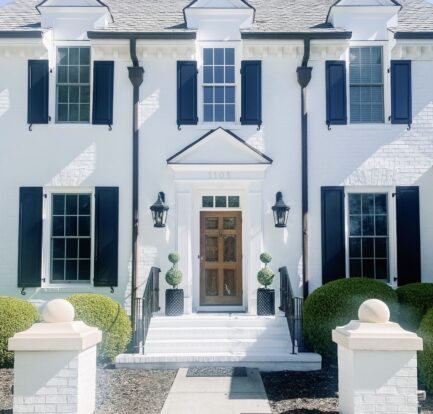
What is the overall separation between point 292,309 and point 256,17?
6850 millimetres

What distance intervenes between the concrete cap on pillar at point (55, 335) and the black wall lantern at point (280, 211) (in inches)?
212

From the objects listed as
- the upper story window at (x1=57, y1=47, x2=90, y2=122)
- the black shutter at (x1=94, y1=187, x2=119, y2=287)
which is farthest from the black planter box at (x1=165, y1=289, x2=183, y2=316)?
the upper story window at (x1=57, y1=47, x2=90, y2=122)

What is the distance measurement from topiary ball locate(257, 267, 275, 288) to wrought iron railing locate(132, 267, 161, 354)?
2.07 m

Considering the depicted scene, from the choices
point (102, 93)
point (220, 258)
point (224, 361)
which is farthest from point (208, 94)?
point (224, 361)

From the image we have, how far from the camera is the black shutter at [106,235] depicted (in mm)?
10414

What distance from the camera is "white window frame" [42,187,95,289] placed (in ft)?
34.4

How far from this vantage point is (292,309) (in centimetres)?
919

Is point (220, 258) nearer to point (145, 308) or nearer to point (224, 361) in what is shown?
point (145, 308)

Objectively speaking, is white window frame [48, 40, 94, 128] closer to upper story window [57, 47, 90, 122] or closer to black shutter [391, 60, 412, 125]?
upper story window [57, 47, 90, 122]

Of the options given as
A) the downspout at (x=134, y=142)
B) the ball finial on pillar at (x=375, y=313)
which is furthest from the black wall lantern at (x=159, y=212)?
the ball finial on pillar at (x=375, y=313)

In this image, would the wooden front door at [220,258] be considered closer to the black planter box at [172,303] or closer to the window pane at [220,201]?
the window pane at [220,201]

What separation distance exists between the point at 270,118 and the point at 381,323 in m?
6.10

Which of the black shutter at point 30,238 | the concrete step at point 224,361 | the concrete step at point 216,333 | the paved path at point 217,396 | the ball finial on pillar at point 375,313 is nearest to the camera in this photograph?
the ball finial on pillar at point 375,313

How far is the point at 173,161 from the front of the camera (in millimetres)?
10555
